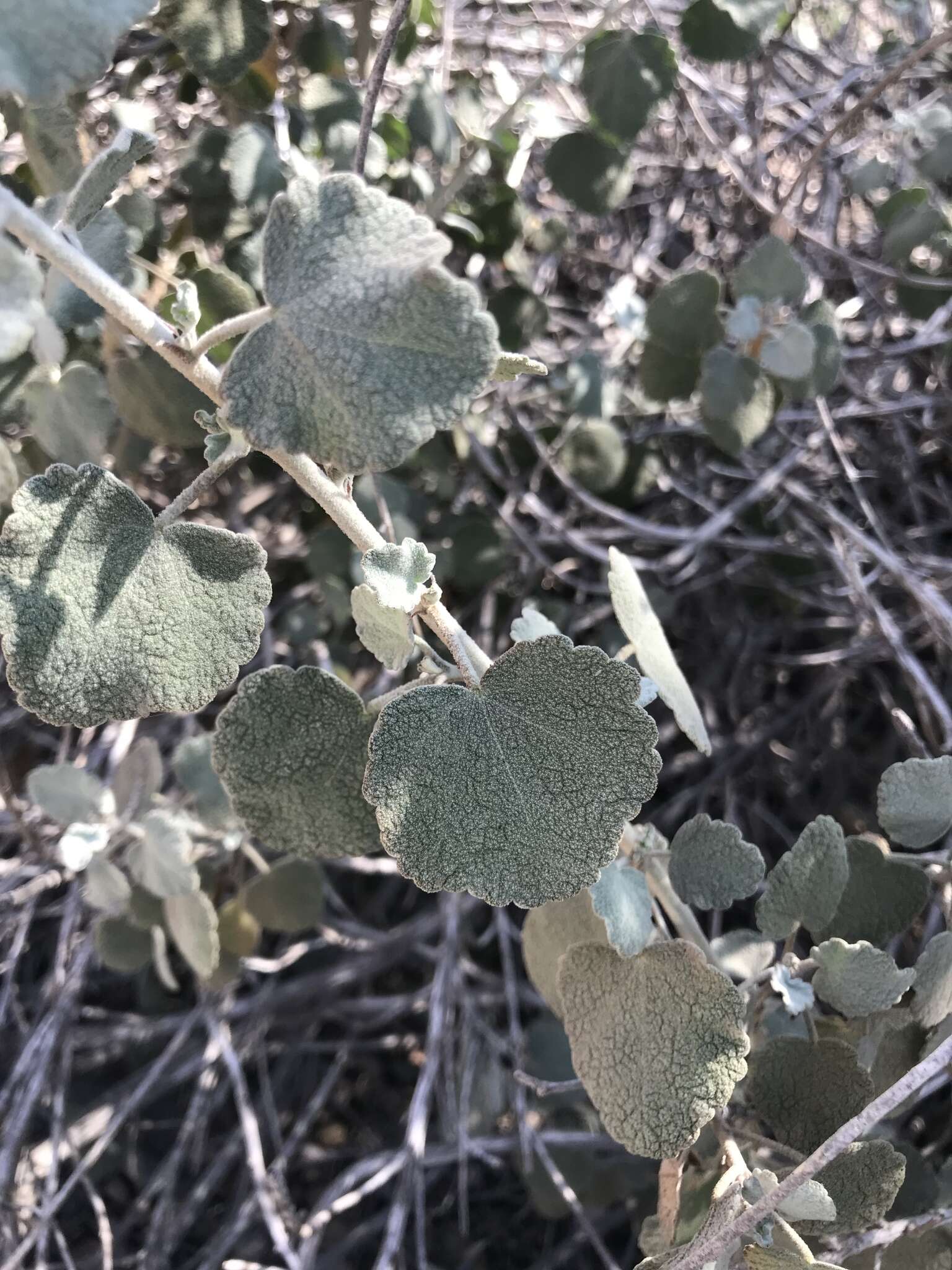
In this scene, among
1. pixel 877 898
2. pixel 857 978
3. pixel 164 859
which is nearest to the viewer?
pixel 857 978

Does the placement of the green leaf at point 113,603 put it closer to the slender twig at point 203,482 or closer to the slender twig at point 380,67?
the slender twig at point 203,482

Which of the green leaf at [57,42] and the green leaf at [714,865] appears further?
the green leaf at [714,865]

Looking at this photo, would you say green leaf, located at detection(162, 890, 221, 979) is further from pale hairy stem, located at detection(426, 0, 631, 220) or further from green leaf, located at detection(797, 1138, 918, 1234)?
pale hairy stem, located at detection(426, 0, 631, 220)

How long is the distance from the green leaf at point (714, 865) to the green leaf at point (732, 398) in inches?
20.7

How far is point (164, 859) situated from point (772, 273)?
835 millimetres

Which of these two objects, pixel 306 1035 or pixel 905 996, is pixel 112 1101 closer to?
pixel 306 1035

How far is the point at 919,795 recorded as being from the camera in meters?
0.72

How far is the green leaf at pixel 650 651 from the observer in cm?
67

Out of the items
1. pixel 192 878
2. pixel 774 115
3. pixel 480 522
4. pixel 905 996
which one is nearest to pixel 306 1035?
pixel 192 878

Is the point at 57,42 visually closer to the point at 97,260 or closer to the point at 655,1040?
the point at 97,260

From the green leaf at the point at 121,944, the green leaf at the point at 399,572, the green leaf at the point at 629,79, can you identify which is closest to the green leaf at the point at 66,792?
the green leaf at the point at 121,944

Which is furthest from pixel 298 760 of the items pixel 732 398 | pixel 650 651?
pixel 732 398

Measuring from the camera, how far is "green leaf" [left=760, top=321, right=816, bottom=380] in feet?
3.43

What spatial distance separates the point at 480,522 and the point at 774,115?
2.61ft
